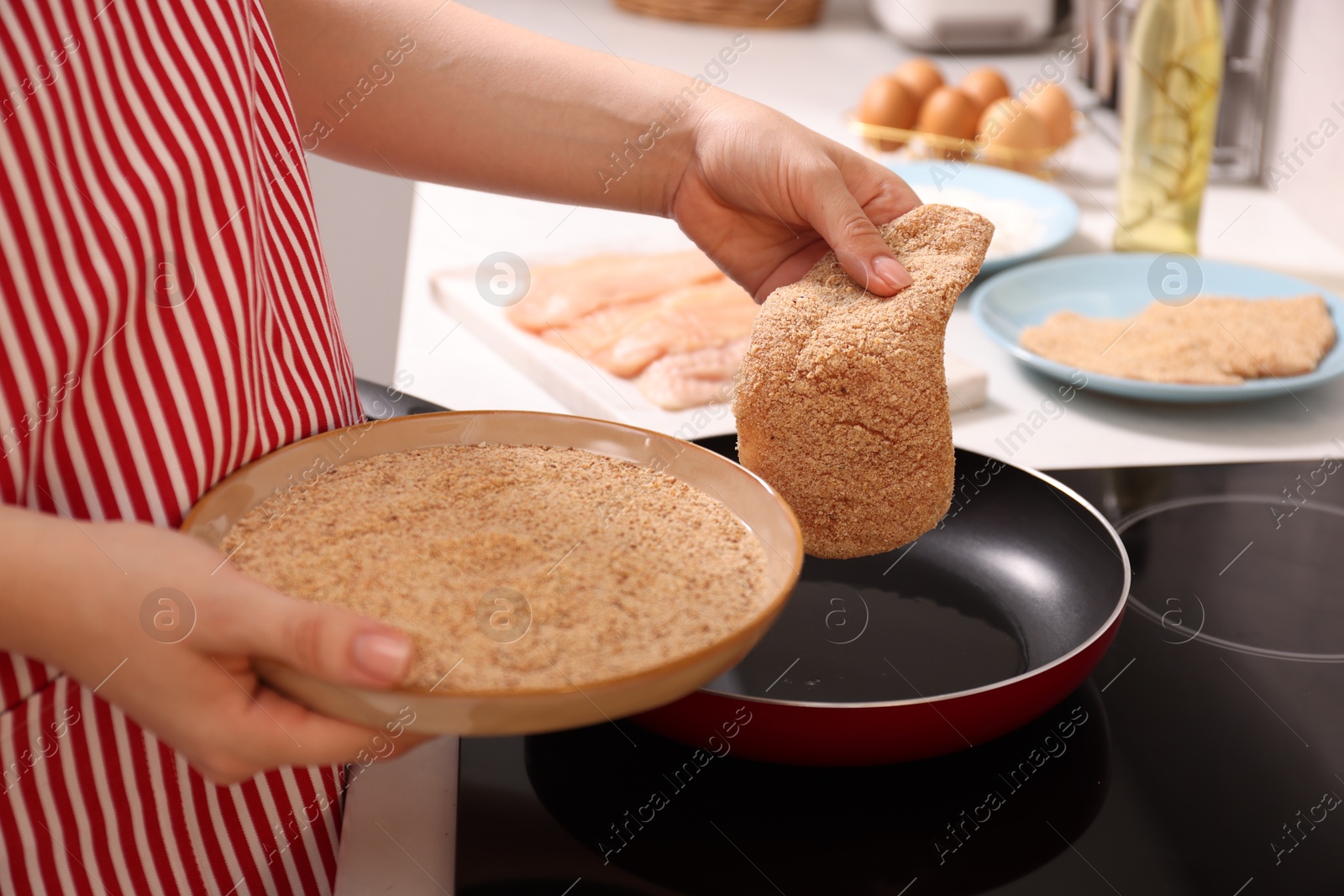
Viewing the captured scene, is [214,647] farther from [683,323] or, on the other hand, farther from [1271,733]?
[683,323]

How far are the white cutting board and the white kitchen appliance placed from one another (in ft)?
4.40

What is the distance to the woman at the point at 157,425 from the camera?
0.50m

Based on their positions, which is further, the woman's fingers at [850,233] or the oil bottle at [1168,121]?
the oil bottle at [1168,121]

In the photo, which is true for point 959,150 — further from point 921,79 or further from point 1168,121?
point 1168,121

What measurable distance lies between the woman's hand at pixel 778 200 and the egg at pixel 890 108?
3.41 feet

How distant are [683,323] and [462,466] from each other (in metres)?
0.70

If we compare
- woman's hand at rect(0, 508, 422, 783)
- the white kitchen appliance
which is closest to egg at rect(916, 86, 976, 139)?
the white kitchen appliance

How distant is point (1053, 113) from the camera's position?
181cm

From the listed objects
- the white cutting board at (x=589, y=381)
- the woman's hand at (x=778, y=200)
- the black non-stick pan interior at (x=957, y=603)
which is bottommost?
the white cutting board at (x=589, y=381)

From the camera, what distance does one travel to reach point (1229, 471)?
3.49 ft

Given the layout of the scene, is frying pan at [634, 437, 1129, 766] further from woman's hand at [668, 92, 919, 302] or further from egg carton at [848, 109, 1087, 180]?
egg carton at [848, 109, 1087, 180]

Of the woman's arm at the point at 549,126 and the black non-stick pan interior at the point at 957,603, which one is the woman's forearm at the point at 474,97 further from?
the black non-stick pan interior at the point at 957,603

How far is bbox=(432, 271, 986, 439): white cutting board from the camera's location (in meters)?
1.22

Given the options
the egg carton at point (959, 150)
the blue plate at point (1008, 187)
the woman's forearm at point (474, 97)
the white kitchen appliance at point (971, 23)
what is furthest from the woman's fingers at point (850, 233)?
the white kitchen appliance at point (971, 23)
